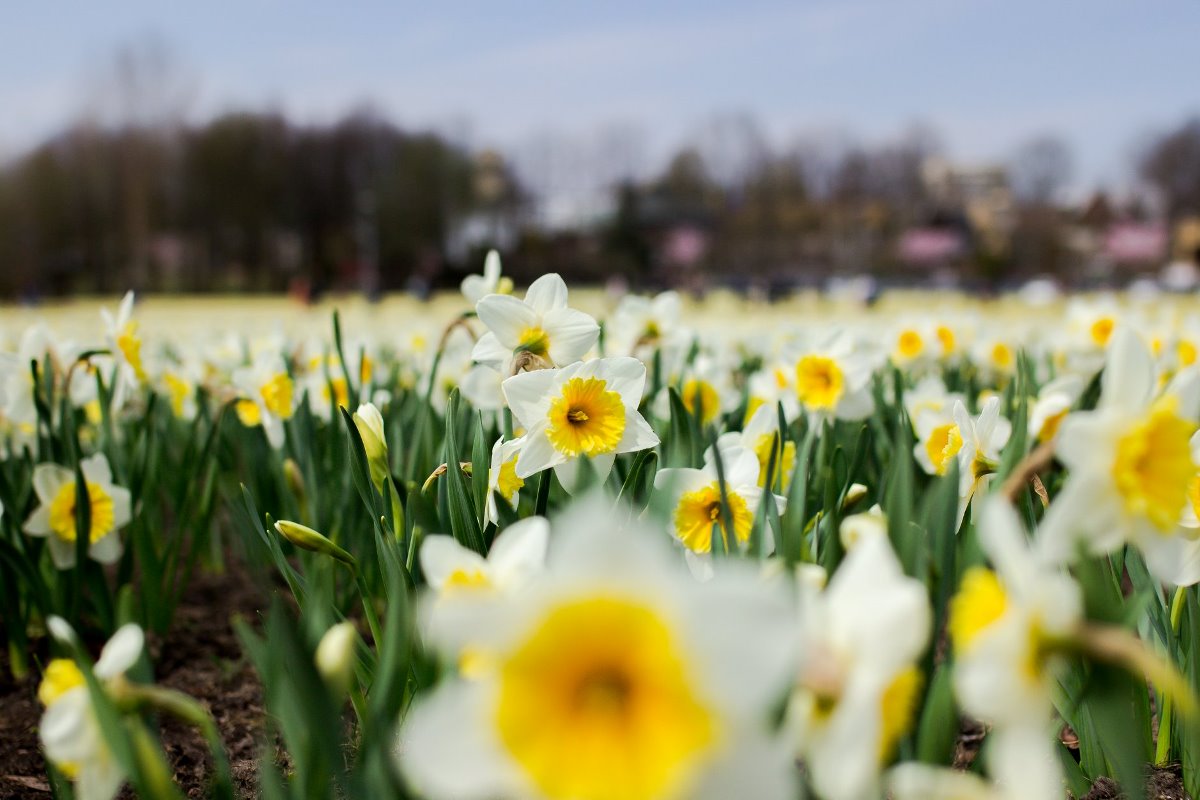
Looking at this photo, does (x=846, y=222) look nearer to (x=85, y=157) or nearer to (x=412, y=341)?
(x=85, y=157)

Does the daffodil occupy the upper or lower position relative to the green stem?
upper

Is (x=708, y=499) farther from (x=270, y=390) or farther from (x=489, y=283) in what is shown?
(x=270, y=390)

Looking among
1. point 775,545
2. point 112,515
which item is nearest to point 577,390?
point 775,545

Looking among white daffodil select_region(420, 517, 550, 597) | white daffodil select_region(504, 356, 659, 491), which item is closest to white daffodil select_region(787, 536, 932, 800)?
white daffodil select_region(420, 517, 550, 597)

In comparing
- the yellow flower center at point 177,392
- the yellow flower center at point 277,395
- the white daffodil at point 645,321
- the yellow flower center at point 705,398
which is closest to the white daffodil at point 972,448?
the yellow flower center at point 705,398

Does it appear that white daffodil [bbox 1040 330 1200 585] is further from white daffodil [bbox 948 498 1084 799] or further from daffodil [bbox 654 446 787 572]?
daffodil [bbox 654 446 787 572]

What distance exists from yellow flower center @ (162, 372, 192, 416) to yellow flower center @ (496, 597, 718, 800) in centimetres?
266

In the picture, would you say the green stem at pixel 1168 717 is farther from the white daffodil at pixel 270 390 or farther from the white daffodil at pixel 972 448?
the white daffodil at pixel 270 390

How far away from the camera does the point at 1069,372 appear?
3418 mm

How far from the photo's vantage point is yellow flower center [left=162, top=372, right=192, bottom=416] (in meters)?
3.00

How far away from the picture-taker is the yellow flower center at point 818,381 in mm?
2098

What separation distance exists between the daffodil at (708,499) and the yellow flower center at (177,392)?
2.18 m

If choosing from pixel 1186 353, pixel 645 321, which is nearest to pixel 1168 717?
pixel 645 321

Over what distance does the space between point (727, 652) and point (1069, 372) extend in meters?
3.26
